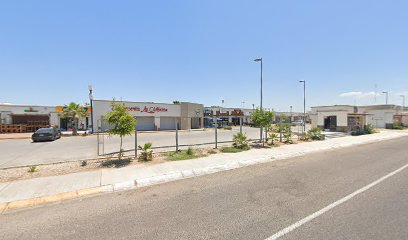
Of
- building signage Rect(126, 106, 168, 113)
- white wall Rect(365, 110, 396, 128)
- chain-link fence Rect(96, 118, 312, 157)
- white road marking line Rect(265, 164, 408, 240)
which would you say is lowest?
chain-link fence Rect(96, 118, 312, 157)

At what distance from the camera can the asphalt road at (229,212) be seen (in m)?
3.51

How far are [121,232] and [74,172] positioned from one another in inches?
211

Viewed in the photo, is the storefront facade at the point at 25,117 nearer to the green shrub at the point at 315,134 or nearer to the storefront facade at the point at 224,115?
the storefront facade at the point at 224,115

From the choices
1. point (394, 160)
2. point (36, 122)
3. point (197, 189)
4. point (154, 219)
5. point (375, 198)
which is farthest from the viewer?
point (36, 122)

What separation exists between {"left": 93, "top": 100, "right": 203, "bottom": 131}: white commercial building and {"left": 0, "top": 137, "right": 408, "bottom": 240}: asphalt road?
2479 centimetres

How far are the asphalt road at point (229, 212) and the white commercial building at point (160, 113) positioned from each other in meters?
24.8

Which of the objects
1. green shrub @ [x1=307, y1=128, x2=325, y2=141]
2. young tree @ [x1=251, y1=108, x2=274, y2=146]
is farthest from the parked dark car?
green shrub @ [x1=307, y1=128, x2=325, y2=141]

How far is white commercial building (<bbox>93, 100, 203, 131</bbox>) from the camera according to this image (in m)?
30.0

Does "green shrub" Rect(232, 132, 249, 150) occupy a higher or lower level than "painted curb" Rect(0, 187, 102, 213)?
higher

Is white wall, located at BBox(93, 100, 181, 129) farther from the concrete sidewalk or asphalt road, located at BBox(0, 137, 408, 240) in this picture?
asphalt road, located at BBox(0, 137, 408, 240)

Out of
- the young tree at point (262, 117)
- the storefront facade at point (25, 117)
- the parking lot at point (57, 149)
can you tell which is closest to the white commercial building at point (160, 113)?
the storefront facade at point (25, 117)

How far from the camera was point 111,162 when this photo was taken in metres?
8.98

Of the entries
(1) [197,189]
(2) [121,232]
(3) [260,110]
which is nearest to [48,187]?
(2) [121,232]

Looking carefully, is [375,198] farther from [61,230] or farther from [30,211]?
[30,211]
